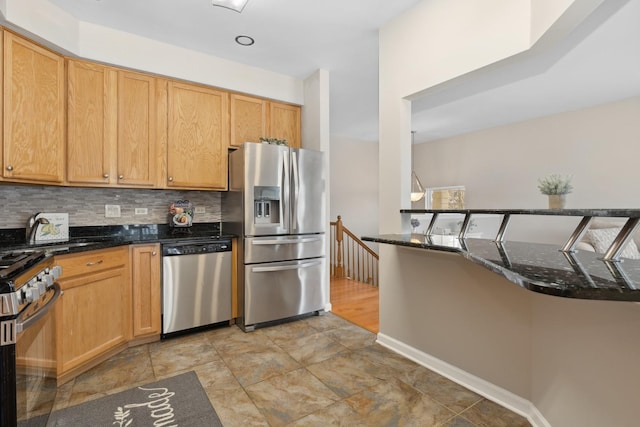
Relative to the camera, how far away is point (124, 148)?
2.72m

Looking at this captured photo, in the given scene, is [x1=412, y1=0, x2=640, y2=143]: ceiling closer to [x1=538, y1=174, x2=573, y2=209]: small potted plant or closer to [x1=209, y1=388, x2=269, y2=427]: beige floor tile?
[x1=538, y1=174, x2=573, y2=209]: small potted plant

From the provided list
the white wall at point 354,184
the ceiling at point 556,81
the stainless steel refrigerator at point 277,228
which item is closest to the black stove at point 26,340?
the stainless steel refrigerator at point 277,228

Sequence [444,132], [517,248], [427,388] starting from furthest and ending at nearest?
1. [444,132]
2. [427,388]
3. [517,248]

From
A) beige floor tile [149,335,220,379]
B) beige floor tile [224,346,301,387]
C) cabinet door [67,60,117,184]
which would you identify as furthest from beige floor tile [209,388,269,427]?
cabinet door [67,60,117,184]

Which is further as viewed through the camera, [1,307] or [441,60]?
[441,60]

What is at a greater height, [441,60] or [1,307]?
[441,60]

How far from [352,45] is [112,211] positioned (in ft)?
9.07

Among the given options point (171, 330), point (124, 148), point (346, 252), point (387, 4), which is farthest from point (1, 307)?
point (346, 252)

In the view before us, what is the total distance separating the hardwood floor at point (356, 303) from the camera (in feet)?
10.5

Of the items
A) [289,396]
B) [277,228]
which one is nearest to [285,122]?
[277,228]

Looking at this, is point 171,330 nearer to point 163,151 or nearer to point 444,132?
point 163,151

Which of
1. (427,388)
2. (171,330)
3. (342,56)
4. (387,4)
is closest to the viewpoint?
(427,388)

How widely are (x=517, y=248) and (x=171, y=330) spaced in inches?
106

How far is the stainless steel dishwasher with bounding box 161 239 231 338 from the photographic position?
268cm
